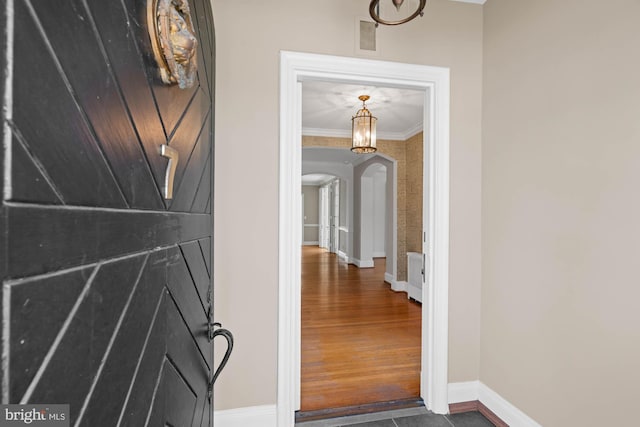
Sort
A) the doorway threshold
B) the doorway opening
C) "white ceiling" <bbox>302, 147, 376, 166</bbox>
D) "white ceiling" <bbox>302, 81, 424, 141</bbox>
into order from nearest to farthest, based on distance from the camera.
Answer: the doorway threshold
the doorway opening
"white ceiling" <bbox>302, 81, 424, 141</bbox>
"white ceiling" <bbox>302, 147, 376, 166</bbox>

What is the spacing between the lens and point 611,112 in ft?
4.48

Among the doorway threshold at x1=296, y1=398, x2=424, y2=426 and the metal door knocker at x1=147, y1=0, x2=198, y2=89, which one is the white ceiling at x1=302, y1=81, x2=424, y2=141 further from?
the doorway threshold at x1=296, y1=398, x2=424, y2=426

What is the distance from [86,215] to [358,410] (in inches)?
88.4

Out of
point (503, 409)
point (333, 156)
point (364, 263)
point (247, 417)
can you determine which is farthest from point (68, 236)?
point (364, 263)

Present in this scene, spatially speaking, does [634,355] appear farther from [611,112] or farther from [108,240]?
[108,240]

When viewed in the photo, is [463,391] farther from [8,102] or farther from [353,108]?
[353,108]

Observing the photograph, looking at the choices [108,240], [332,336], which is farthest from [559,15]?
[332,336]

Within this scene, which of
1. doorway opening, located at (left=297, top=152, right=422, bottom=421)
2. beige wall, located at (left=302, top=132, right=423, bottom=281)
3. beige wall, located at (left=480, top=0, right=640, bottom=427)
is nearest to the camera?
beige wall, located at (left=480, top=0, right=640, bottom=427)

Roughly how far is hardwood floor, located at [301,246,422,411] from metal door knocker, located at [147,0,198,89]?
86.9 inches

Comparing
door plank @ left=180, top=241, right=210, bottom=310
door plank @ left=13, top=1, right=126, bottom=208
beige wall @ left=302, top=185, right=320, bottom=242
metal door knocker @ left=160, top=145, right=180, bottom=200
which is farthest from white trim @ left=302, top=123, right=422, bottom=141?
beige wall @ left=302, top=185, right=320, bottom=242

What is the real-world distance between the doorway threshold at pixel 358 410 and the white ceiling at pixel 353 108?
2.68 metres

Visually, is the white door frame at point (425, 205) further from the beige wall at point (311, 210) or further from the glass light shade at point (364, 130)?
the beige wall at point (311, 210)

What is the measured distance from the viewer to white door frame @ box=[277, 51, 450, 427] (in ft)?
6.23

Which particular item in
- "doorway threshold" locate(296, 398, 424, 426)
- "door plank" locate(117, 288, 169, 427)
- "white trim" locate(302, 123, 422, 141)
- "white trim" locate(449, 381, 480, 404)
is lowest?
"doorway threshold" locate(296, 398, 424, 426)
